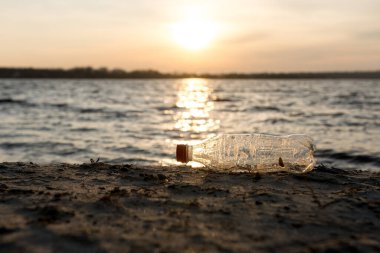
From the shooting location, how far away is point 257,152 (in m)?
4.68

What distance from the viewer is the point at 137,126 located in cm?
1232

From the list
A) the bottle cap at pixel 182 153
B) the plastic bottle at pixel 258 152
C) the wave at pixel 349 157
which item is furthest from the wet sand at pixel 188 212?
the wave at pixel 349 157

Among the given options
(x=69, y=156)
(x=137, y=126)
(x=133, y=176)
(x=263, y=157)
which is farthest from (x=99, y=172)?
(x=137, y=126)

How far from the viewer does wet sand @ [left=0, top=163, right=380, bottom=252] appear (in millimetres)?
2125

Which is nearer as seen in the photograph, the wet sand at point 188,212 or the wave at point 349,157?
the wet sand at point 188,212

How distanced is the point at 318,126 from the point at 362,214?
9.92 meters

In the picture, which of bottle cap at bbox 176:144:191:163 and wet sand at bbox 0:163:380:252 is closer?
wet sand at bbox 0:163:380:252

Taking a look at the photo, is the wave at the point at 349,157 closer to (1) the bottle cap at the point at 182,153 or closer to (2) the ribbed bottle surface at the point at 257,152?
(2) the ribbed bottle surface at the point at 257,152

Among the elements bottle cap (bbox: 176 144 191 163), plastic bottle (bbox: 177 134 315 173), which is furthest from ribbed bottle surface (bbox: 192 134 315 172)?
bottle cap (bbox: 176 144 191 163)

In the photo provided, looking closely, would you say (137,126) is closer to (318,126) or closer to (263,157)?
(318,126)

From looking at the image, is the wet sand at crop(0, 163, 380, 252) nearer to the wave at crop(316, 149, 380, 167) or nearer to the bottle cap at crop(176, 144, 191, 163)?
the bottle cap at crop(176, 144, 191, 163)

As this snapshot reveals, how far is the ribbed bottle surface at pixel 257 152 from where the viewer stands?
4379mm

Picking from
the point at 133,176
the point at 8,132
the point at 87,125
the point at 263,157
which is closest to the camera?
the point at 133,176

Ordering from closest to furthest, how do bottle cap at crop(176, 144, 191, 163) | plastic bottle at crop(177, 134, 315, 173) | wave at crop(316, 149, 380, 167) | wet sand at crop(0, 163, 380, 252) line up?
wet sand at crop(0, 163, 380, 252)
bottle cap at crop(176, 144, 191, 163)
plastic bottle at crop(177, 134, 315, 173)
wave at crop(316, 149, 380, 167)
